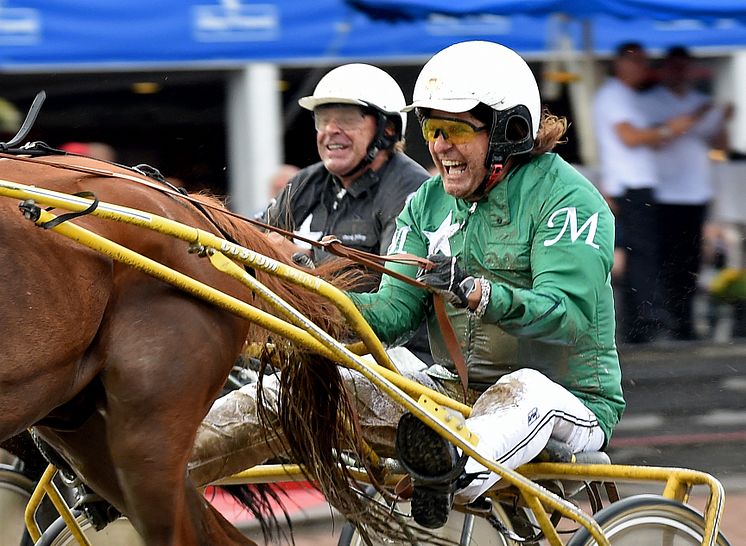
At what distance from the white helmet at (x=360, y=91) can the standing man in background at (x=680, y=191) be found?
2.35 metres

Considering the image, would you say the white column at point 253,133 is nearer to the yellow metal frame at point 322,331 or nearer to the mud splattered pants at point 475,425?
the mud splattered pants at point 475,425

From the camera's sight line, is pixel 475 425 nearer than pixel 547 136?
Yes

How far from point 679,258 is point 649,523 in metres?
3.40

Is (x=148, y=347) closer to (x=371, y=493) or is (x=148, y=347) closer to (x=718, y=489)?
(x=371, y=493)

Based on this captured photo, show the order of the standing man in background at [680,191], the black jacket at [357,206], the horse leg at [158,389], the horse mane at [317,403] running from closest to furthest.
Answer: the horse leg at [158,389] → the horse mane at [317,403] → the black jacket at [357,206] → the standing man in background at [680,191]

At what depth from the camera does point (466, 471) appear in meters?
3.53

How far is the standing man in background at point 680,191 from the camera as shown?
6973mm

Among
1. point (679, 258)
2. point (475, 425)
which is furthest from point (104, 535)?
point (679, 258)

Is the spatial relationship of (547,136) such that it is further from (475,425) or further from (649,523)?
(649,523)

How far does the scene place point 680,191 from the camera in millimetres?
7039

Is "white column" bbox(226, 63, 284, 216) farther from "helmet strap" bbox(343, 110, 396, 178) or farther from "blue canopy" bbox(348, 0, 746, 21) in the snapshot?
"helmet strap" bbox(343, 110, 396, 178)

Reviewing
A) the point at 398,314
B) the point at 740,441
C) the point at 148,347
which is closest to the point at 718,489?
the point at 398,314

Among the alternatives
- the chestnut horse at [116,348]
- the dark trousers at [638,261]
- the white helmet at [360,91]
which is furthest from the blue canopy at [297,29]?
the chestnut horse at [116,348]

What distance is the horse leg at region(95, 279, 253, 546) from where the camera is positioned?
3.23 m
